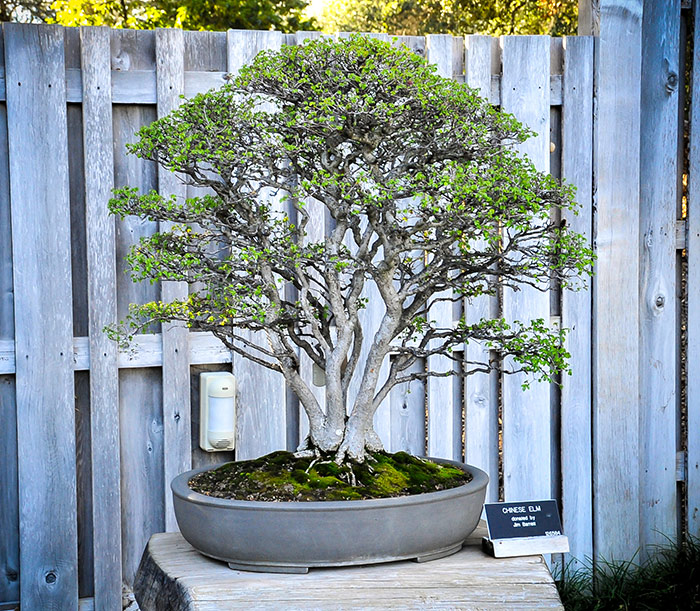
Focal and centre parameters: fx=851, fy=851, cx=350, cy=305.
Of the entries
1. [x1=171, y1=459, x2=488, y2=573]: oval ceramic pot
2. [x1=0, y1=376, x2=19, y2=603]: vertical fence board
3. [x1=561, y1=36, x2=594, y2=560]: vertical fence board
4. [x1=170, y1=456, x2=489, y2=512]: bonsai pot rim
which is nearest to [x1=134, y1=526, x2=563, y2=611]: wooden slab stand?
[x1=171, y1=459, x2=488, y2=573]: oval ceramic pot

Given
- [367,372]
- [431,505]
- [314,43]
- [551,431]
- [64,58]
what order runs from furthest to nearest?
[551,431], [64,58], [367,372], [314,43], [431,505]

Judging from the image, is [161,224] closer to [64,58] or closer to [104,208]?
[104,208]

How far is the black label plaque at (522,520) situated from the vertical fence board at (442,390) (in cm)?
93

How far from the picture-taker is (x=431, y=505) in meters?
1.75

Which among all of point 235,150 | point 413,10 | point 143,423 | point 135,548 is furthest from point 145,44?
point 413,10

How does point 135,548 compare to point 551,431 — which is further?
point 551,431

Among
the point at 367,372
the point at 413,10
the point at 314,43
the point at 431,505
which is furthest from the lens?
the point at 413,10

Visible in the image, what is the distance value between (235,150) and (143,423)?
3.72 feet

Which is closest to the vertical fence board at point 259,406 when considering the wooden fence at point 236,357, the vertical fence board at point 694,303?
the wooden fence at point 236,357

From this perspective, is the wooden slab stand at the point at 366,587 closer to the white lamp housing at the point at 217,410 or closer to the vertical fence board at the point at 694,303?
the white lamp housing at the point at 217,410

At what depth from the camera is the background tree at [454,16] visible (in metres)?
8.65

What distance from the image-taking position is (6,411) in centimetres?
254

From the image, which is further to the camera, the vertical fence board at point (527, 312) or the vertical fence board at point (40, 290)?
the vertical fence board at point (527, 312)

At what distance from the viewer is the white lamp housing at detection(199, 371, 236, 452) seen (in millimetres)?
2631
